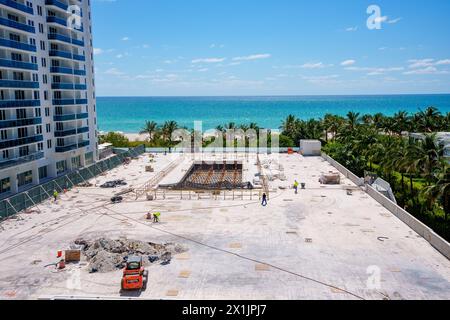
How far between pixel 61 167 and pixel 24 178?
26.2 ft

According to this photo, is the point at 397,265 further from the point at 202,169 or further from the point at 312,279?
the point at 202,169

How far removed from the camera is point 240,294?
2105 cm

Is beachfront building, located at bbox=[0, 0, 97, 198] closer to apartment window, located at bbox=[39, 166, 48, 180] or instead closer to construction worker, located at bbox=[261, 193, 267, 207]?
apartment window, located at bbox=[39, 166, 48, 180]

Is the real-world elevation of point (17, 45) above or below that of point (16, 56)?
above

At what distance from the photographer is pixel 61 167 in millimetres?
54875

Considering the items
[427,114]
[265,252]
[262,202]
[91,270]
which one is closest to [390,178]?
[262,202]

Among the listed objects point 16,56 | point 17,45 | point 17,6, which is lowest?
point 16,56

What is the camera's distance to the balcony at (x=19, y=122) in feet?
139

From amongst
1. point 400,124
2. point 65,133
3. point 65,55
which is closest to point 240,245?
point 65,133

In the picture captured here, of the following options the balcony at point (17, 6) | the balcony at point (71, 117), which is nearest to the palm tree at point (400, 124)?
the balcony at point (71, 117)

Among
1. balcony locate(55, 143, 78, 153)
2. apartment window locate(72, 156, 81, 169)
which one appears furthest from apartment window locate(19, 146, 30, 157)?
apartment window locate(72, 156, 81, 169)

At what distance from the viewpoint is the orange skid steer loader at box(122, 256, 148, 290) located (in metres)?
21.5

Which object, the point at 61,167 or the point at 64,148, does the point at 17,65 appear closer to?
the point at 64,148

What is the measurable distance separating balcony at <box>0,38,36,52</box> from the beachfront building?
106mm
